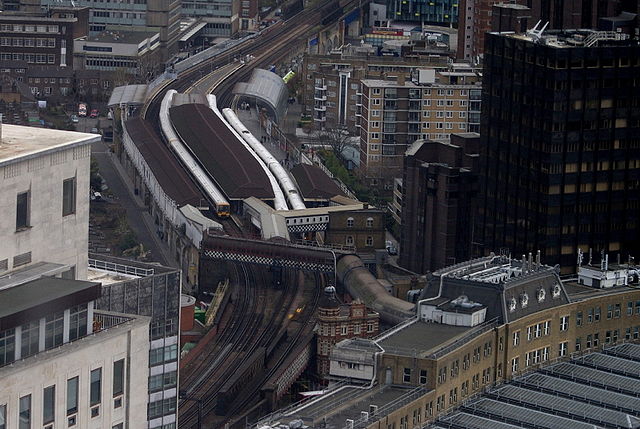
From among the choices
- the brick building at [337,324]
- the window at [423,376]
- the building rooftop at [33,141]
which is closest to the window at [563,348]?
the window at [423,376]

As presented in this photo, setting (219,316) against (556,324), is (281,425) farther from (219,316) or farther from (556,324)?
(219,316)

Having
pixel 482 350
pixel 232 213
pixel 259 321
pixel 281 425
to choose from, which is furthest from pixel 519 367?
pixel 232 213

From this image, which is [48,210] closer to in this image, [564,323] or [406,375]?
[406,375]

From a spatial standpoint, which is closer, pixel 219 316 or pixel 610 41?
pixel 610 41

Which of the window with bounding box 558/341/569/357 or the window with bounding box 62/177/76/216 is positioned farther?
the window with bounding box 558/341/569/357

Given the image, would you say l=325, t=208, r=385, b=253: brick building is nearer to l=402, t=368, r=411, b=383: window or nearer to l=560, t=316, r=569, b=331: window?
l=560, t=316, r=569, b=331: window

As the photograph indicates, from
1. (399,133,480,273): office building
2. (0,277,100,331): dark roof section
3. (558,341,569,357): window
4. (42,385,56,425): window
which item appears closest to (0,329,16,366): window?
(0,277,100,331): dark roof section

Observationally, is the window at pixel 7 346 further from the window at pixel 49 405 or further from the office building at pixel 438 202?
the office building at pixel 438 202
